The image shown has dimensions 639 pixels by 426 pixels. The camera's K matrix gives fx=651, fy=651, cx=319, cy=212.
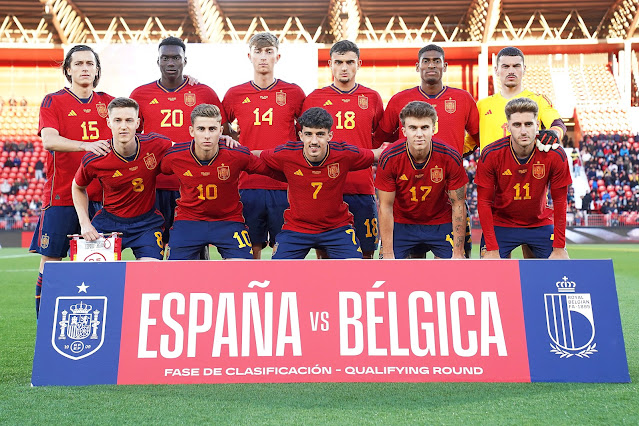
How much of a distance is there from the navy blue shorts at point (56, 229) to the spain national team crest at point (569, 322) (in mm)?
3519

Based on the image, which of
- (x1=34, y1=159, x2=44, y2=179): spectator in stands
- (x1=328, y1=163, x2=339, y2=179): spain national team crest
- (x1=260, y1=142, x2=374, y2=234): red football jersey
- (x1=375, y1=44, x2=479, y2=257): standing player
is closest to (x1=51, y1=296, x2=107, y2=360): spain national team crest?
(x1=260, y1=142, x2=374, y2=234): red football jersey

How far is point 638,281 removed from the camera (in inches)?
365

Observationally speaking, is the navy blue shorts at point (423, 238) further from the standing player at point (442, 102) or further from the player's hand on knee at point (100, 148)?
the player's hand on knee at point (100, 148)

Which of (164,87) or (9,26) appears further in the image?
(9,26)

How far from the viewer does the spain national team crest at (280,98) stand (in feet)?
17.5

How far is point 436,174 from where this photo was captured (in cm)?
478

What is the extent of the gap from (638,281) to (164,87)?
7312mm

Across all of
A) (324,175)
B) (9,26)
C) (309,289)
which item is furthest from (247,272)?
(9,26)

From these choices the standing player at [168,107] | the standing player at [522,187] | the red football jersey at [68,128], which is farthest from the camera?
the standing player at [168,107]

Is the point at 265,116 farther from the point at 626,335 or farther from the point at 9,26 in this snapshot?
the point at 9,26

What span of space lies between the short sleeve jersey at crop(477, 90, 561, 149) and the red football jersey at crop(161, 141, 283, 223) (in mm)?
1764

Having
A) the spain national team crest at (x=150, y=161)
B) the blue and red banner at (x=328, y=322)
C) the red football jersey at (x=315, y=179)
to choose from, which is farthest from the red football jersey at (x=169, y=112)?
the blue and red banner at (x=328, y=322)

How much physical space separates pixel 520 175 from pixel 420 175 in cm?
72

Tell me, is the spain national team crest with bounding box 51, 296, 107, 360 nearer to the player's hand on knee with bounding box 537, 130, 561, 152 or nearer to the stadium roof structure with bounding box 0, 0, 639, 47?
the player's hand on knee with bounding box 537, 130, 561, 152
